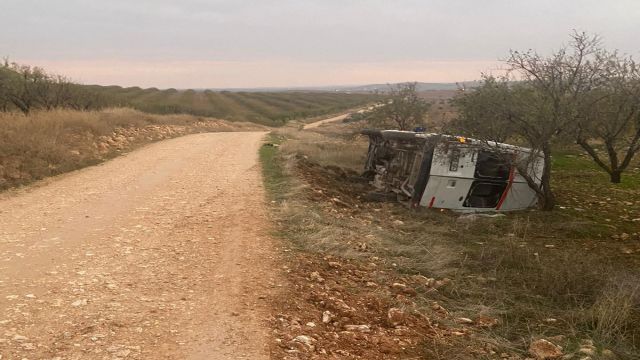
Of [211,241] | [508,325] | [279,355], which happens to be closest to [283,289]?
[279,355]

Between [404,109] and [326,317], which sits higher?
[404,109]

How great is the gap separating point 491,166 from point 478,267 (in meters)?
4.64

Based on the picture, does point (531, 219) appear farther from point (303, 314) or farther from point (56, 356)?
point (56, 356)

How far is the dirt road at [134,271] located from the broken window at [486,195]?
4929 millimetres

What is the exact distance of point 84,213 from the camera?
7805mm

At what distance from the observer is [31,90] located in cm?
2445

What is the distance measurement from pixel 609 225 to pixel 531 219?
1548 millimetres

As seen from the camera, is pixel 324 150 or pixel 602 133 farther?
pixel 324 150

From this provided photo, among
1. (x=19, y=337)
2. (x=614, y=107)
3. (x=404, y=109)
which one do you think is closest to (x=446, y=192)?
(x=614, y=107)

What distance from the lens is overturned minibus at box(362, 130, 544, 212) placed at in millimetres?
9789

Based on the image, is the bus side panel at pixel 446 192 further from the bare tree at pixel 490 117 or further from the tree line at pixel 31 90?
the tree line at pixel 31 90

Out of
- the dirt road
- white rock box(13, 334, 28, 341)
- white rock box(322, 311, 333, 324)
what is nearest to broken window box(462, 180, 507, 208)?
the dirt road

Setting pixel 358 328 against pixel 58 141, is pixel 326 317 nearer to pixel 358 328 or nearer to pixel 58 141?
pixel 358 328

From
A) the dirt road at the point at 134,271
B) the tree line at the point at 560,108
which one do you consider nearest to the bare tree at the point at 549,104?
the tree line at the point at 560,108
